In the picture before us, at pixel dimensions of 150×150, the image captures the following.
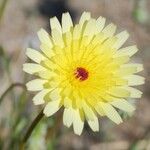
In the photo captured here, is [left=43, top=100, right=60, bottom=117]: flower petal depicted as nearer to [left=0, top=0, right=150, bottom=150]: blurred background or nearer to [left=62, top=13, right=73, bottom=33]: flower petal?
[left=62, top=13, right=73, bottom=33]: flower petal

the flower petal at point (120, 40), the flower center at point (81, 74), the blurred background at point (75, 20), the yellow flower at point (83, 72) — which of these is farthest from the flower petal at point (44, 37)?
the blurred background at point (75, 20)

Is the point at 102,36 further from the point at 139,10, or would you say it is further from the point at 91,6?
the point at 91,6

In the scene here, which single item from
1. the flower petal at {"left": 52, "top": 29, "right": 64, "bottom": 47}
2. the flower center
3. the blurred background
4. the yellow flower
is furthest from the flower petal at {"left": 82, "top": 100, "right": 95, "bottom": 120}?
the blurred background

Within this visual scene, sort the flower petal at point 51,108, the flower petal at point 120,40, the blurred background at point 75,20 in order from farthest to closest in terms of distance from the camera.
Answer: the blurred background at point 75,20 → the flower petal at point 120,40 → the flower petal at point 51,108

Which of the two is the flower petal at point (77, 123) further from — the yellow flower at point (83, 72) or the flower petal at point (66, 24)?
the flower petal at point (66, 24)

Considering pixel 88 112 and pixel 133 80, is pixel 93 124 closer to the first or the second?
pixel 88 112

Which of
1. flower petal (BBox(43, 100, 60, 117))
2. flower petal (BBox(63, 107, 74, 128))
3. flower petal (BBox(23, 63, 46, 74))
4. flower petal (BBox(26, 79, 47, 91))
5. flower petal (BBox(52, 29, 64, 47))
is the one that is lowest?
flower petal (BBox(63, 107, 74, 128))

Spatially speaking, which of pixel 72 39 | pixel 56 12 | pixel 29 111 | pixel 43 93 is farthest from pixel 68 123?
pixel 56 12
